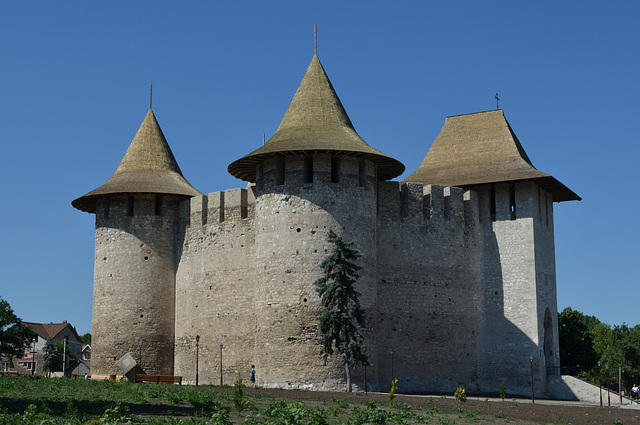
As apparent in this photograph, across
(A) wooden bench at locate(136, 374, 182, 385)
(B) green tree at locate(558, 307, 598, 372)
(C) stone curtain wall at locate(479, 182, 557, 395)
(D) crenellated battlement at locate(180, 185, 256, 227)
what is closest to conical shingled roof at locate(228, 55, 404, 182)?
(D) crenellated battlement at locate(180, 185, 256, 227)

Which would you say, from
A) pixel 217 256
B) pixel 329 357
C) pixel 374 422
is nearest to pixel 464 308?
pixel 329 357

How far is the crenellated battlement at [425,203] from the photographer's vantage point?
32.7 metres

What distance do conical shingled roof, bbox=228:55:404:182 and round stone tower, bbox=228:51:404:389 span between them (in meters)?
0.04

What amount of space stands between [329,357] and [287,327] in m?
1.78

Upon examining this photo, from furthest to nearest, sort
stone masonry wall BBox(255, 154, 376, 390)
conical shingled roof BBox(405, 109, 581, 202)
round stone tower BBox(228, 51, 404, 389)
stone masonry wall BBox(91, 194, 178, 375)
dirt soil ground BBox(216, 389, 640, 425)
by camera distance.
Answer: stone masonry wall BBox(91, 194, 178, 375) → conical shingled roof BBox(405, 109, 581, 202) → round stone tower BBox(228, 51, 404, 389) → stone masonry wall BBox(255, 154, 376, 390) → dirt soil ground BBox(216, 389, 640, 425)

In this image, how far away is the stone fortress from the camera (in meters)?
29.6

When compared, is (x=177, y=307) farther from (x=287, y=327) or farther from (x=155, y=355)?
(x=287, y=327)

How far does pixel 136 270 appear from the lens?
35.2 m

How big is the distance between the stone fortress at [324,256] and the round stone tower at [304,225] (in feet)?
0.17

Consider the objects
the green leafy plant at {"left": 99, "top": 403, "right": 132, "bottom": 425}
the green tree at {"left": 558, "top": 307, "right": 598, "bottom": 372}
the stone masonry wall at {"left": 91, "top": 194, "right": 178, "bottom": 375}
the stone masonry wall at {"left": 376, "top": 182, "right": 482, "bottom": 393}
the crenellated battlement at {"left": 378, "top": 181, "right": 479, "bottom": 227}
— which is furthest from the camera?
the green tree at {"left": 558, "top": 307, "right": 598, "bottom": 372}

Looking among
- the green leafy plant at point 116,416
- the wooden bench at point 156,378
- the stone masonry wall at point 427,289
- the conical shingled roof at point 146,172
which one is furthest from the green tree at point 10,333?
the green leafy plant at point 116,416

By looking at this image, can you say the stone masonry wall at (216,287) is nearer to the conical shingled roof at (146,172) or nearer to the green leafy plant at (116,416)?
the conical shingled roof at (146,172)

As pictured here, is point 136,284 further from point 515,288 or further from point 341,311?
point 515,288

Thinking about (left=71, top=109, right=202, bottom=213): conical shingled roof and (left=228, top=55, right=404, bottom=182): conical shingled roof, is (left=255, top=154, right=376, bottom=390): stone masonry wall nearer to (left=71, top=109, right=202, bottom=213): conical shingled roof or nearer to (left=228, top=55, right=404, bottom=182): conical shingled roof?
(left=228, top=55, right=404, bottom=182): conical shingled roof
